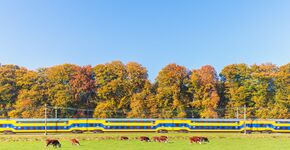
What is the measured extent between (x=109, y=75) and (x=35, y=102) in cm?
1958

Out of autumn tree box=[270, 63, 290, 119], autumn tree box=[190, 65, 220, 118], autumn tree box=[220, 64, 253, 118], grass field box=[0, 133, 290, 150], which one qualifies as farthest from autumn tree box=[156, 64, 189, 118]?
grass field box=[0, 133, 290, 150]

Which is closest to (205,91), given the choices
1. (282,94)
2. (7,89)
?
(282,94)

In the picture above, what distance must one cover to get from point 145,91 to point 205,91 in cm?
1490

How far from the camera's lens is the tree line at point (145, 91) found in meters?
87.5

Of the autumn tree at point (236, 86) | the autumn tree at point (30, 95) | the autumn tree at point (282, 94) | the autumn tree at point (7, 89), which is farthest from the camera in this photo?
the autumn tree at point (236, 86)

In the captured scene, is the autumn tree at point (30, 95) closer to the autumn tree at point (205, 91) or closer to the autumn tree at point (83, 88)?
the autumn tree at point (83, 88)

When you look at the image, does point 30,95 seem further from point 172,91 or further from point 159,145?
point 159,145

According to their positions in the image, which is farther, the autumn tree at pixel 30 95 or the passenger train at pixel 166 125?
the autumn tree at pixel 30 95

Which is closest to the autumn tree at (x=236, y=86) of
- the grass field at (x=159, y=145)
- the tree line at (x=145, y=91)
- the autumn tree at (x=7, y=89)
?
the tree line at (x=145, y=91)

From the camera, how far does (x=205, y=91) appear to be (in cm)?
9044

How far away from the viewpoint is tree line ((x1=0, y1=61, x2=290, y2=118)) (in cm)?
8750

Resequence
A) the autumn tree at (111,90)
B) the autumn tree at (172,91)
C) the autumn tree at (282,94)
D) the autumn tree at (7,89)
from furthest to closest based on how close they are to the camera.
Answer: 1. the autumn tree at (172,91)
2. the autumn tree at (7,89)
3. the autumn tree at (111,90)
4. the autumn tree at (282,94)

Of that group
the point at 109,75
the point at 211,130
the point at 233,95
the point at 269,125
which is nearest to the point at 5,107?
the point at 109,75

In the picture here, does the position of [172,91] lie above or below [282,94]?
above
